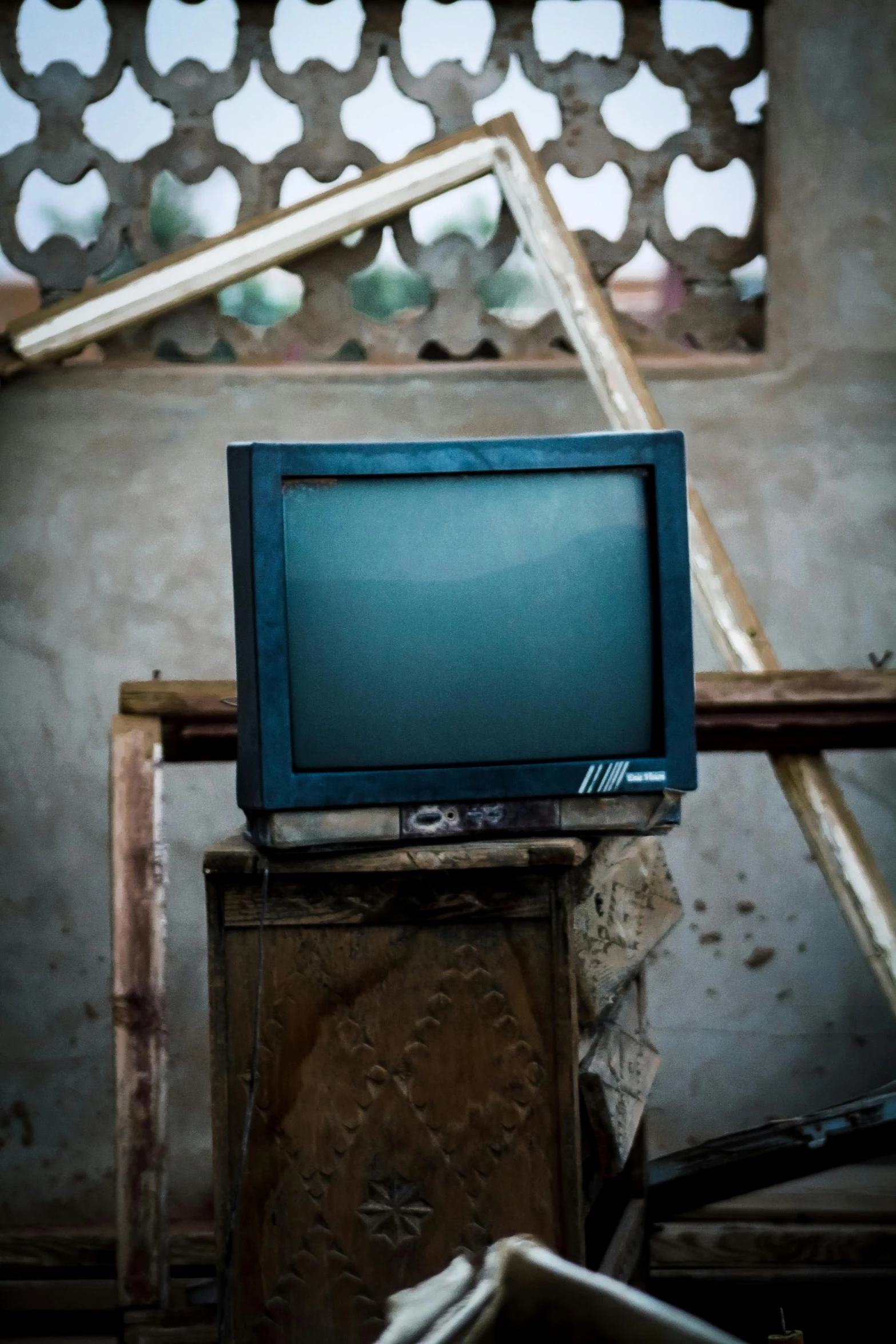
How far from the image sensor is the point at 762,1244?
8.26 feet

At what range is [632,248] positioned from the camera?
2.92 meters

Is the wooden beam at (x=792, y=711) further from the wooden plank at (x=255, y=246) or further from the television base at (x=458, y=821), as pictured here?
the wooden plank at (x=255, y=246)

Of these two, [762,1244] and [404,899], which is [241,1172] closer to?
[404,899]

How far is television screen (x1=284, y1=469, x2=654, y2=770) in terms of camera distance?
1.43 m

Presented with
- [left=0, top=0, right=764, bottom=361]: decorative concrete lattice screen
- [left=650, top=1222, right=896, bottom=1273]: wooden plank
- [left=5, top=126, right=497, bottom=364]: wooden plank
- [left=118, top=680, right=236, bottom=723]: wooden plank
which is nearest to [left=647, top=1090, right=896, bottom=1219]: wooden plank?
[left=650, top=1222, right=896, bottom=1273]: wooden plank

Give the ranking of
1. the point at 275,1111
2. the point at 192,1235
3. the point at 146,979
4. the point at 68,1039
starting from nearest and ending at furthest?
the point at 275,1111 < the point at 146,979 < the point at 192,1235 < the point at 68,1039

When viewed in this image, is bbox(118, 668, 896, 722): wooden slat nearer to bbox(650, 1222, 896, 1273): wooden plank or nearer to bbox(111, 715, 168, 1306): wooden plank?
bbox(111, 715, 168, 1306): wooden plank

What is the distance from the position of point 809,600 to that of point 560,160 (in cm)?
113

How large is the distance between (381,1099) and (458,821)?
12.3 inches

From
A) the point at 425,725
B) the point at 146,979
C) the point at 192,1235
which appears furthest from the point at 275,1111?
the point at 192,1235

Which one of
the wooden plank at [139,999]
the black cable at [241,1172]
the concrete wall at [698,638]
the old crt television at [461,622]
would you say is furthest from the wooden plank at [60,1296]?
the old crt television at [461,622]

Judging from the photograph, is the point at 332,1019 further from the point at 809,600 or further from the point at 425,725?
the point at 809,600

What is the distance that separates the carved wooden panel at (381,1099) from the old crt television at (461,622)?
0.13m

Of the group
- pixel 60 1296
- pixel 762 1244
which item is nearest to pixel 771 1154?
pixel 762 1244
